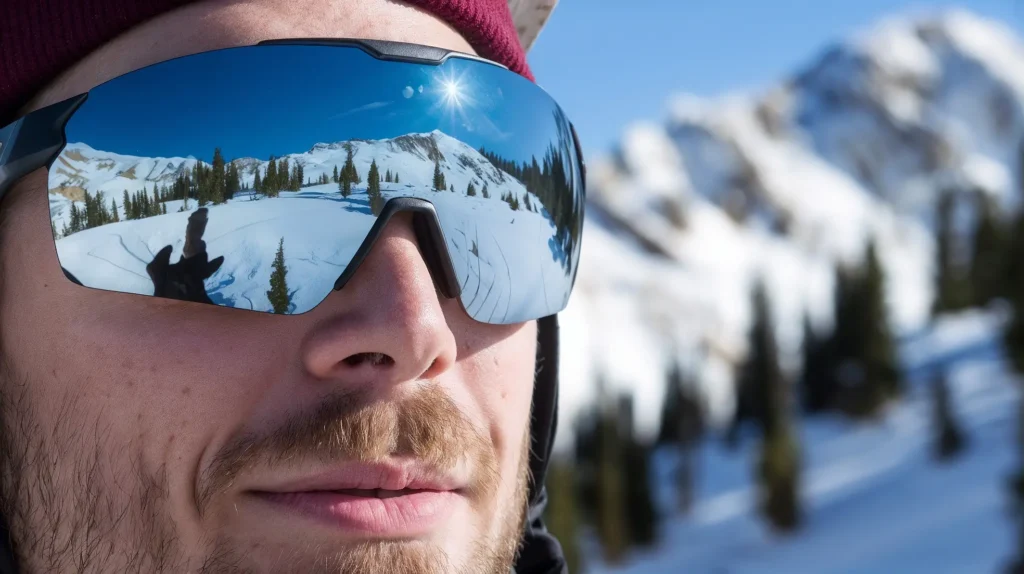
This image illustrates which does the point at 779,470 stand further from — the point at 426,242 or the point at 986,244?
the point at 426,242

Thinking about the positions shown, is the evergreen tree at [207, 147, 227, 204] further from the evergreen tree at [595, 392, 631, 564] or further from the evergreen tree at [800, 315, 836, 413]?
the evergreen tree at [800, 315, 836, 413]

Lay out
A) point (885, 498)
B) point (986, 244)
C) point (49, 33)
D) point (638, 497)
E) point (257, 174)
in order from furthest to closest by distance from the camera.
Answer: point (986, 244) → point (638, 497) → point (885, 498) → point (49, 33) → point (257, 174)

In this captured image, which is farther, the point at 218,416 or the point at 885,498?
the point at 885,498

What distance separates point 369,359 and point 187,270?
1.31 feet

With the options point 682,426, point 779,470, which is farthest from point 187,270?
point 682,426

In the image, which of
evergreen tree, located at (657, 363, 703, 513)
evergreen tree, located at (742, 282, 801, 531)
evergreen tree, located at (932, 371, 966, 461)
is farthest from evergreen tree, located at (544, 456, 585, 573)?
evergreen tree, located at (932, 371, 966, 461)

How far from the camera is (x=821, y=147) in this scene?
151m

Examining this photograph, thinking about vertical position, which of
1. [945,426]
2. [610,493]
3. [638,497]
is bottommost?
[638,497]

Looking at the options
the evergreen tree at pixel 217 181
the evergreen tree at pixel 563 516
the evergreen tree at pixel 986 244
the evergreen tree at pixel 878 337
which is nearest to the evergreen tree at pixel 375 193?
the evergreen tree at pixel 217 181

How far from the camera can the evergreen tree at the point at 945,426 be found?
41.5m

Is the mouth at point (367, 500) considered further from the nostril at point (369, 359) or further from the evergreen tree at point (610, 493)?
the evergreen tree at point (610, 493)

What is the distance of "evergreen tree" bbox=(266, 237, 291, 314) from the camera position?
66.2 inches

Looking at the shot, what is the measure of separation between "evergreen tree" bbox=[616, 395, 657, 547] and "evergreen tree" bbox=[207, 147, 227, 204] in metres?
48.6

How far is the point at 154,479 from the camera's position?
166 centimetres
